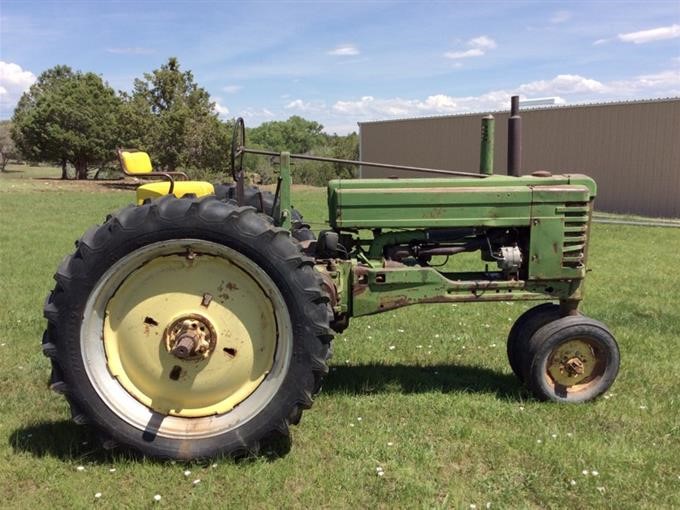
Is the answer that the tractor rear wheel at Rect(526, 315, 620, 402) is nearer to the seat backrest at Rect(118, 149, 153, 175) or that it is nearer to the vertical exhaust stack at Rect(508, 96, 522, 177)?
the vertical exhaust stack at Rect(508, 96, 522, 177)

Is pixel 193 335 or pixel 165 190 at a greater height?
pixel 165 190

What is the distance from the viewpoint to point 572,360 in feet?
13.1

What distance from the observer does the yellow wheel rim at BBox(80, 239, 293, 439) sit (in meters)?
3.23

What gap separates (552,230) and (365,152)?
26.0 metres

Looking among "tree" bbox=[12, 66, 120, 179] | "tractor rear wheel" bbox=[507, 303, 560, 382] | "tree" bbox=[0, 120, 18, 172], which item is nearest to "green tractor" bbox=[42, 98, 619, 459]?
"tractor rear wheel" bbox=[507, 303, 560, 382]

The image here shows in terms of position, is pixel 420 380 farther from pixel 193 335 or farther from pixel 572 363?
pixel 193 335

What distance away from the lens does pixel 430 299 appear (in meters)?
3.90

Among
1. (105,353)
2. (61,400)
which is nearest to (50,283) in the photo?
(61,400)

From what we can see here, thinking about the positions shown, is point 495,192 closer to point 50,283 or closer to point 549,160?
point 50,283

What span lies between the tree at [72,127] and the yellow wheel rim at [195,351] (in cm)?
3345

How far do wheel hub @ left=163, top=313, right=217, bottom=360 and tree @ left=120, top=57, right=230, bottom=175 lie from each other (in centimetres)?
2501

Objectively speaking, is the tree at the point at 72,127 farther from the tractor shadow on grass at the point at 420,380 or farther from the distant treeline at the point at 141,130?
the tractor shadow on grass at the point at 420,380

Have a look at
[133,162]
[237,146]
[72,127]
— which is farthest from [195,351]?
[72,127]

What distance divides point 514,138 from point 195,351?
243 centimetres
